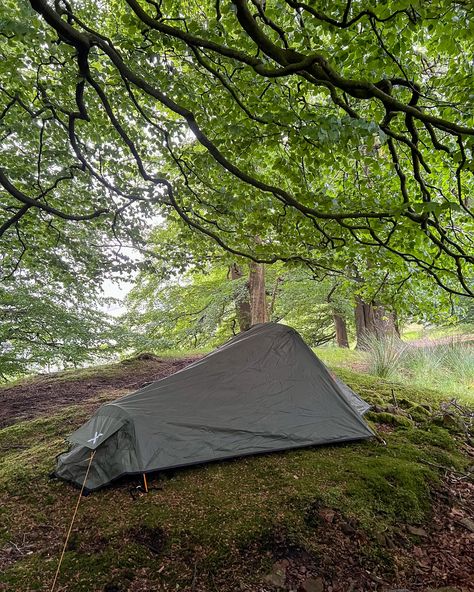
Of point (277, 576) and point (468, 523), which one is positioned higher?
point (277, 576)

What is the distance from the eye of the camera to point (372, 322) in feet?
29.9

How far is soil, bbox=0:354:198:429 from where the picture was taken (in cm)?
451

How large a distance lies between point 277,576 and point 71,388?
185 inches

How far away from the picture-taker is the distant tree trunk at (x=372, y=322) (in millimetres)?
8406

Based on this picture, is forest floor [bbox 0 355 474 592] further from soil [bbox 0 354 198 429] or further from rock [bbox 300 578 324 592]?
soil [bbox 0 354 198 429]

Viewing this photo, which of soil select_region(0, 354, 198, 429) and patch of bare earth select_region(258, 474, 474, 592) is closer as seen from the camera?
patch of bare earth select_region(258, 474, 474, 592)

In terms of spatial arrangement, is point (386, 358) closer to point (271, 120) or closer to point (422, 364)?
point (422, 364)

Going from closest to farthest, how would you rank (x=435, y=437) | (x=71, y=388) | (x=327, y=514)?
(x=327, y=514) → (x=435, y=437) → (x=71, y=388)

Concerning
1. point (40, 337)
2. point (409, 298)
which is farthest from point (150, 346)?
point (409, 298)

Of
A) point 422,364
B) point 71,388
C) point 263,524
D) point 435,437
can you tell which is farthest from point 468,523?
point 71,388

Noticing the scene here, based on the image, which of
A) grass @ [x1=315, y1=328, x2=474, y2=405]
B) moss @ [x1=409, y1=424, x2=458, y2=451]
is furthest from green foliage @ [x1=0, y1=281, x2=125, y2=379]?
grass @ [x1=315, y1=328, x2=474, y2=405]

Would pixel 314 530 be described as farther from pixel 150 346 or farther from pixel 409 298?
pixel 150 346

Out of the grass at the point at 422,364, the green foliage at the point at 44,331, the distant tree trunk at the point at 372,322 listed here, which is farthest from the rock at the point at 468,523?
the distant tree trunk at the point at 372,322

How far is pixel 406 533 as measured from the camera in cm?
218
